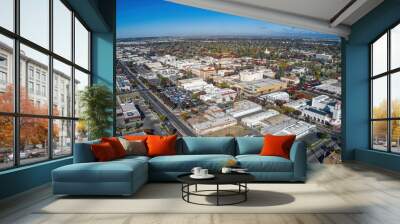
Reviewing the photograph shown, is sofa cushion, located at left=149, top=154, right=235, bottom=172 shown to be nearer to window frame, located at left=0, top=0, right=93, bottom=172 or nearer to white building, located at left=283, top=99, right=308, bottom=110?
window frame, located at left=0, top=0, right=93, bottom=172

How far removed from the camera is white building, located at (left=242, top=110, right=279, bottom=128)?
1022cm

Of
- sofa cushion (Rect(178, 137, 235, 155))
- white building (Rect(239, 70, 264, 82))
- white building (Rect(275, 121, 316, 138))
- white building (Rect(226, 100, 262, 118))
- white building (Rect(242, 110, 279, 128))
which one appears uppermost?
white building (Rect(239, 70, 264, 82))

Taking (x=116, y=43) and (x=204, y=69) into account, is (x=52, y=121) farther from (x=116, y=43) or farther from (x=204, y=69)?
(x=204, y=69)

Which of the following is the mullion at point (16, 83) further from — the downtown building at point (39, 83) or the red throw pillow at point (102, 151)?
the red throw pillow at point (102, 151)

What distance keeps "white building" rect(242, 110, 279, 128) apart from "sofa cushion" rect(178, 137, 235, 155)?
2742 millimetres

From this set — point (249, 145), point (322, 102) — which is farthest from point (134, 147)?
point (322, 102)

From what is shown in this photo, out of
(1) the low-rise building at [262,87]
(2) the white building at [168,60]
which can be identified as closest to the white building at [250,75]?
(1) the low-rise building at [262,87]

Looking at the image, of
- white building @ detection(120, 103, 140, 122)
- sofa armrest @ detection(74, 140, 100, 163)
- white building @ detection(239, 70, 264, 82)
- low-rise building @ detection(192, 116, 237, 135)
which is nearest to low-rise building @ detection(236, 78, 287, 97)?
white building @ detection(239, 70, 264, 82)

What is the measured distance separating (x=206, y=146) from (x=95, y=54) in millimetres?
3958

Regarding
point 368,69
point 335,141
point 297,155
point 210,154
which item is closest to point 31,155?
point 210,154

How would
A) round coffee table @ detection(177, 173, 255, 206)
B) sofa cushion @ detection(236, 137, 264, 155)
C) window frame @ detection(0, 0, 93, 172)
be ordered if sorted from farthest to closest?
sofa cushion @ detection(236, 137, 264, 155) < window frame @ detection(0, 0, 93, 172) < round coffee table @ detection(177, 173, 255, 206)

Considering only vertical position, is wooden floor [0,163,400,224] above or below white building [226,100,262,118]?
below

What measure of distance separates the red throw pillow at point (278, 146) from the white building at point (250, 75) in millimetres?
3456

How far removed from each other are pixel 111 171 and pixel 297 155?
3.07m
